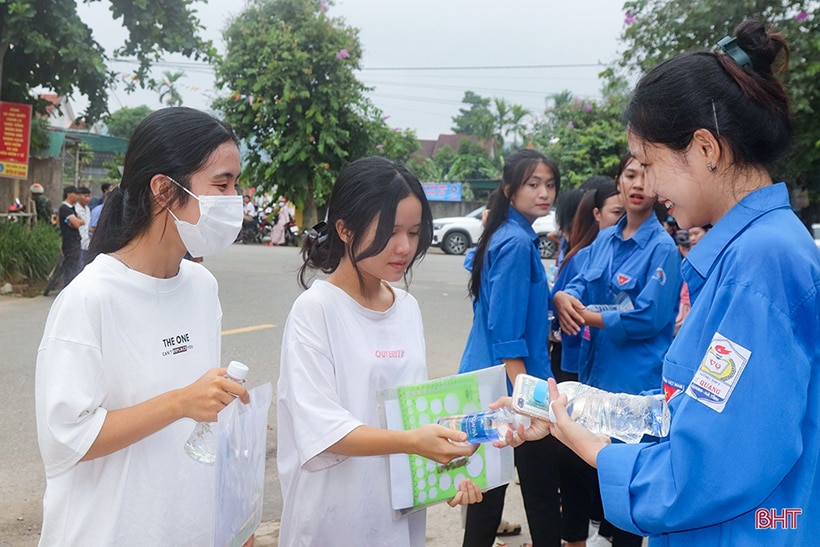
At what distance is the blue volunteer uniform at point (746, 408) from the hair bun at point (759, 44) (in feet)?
0.83

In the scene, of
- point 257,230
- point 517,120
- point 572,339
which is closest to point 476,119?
point 517,120

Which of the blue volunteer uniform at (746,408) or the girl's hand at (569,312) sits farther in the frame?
the girl's hand at (569,312)

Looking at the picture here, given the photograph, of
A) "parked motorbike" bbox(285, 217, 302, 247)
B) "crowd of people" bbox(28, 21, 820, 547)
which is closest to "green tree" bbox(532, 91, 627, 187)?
"parked motorbike" bbox(285, 217, 302, 247)

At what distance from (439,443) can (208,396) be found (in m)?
0.56

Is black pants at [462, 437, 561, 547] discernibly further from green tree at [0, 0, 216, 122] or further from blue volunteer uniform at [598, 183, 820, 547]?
green tree at [0, 0, 216, 122]

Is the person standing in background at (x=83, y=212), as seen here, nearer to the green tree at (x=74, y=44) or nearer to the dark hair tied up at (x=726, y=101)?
the green tree at (x=74, y=44)

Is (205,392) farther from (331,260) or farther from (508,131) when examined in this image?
(508,131)

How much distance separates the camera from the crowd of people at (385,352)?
1.21 meters

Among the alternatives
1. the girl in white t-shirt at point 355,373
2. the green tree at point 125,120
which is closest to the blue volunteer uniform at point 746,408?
the girl in white t-shirt at point 355,373

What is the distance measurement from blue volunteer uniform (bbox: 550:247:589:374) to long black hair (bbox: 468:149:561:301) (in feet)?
2.19

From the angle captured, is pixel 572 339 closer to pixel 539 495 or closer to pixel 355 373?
pixel 539 495

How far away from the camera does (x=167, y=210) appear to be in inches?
74.5

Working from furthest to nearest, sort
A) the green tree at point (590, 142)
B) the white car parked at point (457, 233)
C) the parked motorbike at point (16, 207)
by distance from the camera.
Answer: the white car parked at point (457, 233) → the green tree at point (590, 142) → the parked motorbike at point (16, 207)

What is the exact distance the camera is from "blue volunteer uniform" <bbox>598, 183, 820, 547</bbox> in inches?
46.7
